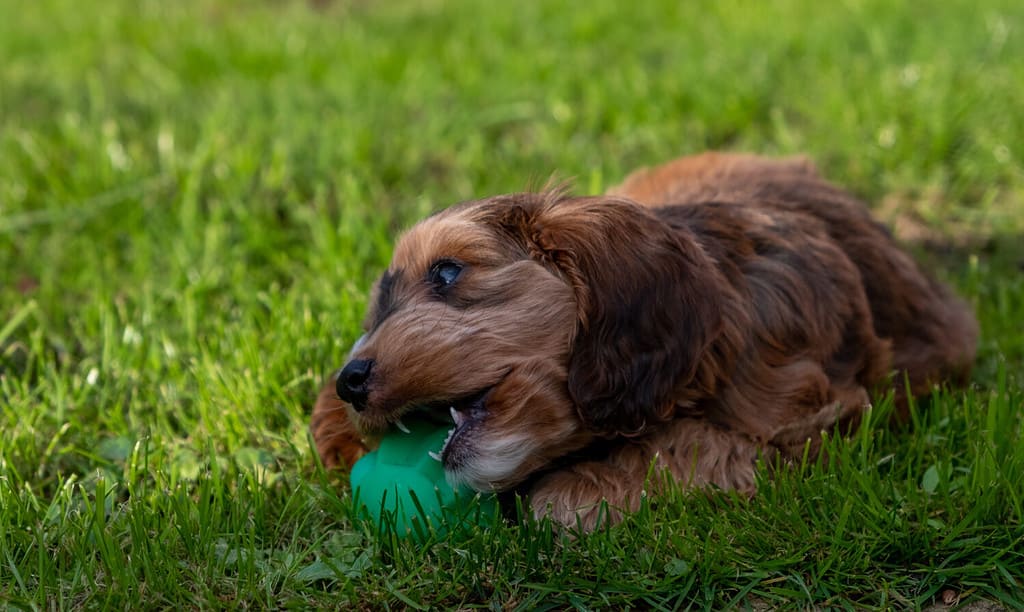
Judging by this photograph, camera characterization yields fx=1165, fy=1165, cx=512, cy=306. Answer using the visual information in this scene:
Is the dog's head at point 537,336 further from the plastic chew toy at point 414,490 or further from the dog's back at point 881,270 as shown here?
the dog's back at point 881,270

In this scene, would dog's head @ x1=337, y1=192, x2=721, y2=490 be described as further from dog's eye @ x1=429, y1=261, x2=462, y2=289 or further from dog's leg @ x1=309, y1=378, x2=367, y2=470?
dog's leg @ x1=309, y1=378, x2=367, y2=470

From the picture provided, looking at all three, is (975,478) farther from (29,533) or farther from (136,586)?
(29,533)

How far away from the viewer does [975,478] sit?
335 centimetres

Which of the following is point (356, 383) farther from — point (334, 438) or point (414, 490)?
point (334, 438)

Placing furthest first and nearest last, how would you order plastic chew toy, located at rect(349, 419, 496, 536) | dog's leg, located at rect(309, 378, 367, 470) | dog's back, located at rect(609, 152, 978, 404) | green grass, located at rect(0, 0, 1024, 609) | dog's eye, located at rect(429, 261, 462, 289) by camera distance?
dog's back, located at rect(609, 152, 978, 404), dog's leg, located at rect(309, 378, 367, 470), dog's eye, located at rect(429, 261, 462, 289), plastic chew toy, located at rect(349, 419, 496, 536), green grass, located at rect(0, 0, 1024, 609)

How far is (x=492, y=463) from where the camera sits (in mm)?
3283

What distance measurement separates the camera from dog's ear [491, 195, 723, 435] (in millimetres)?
3367

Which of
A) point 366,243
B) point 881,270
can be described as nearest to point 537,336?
point 881,270

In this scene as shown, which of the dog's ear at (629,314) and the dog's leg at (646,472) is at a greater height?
the dog's ear at (629,314)

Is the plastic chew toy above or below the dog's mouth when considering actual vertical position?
below

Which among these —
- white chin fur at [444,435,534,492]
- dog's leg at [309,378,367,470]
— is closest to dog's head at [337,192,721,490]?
white chin fur at [444,435,534,492]

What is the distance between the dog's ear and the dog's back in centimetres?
47

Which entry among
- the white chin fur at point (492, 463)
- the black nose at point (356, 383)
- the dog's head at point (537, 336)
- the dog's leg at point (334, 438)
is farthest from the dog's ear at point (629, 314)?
the dog's leg at point (334, 438)

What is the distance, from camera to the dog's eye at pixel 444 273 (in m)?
3.51
